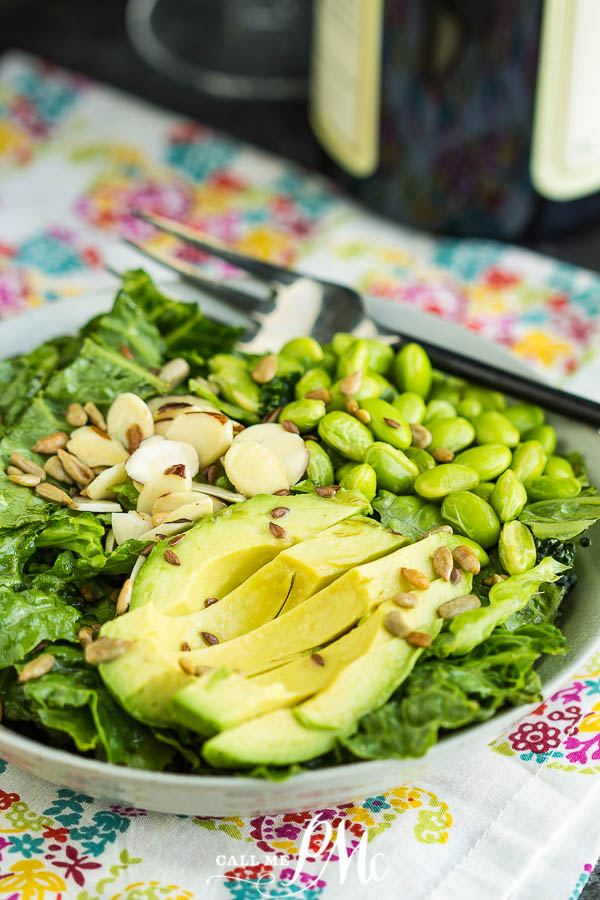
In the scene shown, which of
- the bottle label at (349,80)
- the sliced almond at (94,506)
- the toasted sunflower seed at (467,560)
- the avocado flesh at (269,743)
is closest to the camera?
the avocado flesh at (269,743)

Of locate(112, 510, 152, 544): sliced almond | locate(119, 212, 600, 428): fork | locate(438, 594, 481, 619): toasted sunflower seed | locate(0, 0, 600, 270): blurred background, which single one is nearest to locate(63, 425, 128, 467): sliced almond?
locate(112, 510, 152, 544): sliced almond

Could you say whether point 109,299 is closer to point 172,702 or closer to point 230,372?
point 230,372

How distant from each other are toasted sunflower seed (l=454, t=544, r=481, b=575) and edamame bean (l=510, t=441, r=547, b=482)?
207mm

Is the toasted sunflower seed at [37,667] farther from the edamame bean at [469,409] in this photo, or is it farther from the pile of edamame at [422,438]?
the edamame bean at [469,409]

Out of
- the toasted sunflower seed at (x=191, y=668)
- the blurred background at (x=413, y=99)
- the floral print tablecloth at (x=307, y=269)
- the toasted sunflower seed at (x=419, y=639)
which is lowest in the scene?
the floral print tablecloth at (x=307, y=269)

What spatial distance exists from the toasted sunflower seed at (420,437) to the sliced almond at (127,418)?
0.33m

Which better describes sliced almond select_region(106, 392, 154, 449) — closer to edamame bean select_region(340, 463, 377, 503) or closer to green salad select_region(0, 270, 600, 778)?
green salad select_region(0, 270, 600, 778)

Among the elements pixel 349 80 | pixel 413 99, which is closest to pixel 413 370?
pixel 413 99

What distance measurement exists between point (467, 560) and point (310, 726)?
0.29m

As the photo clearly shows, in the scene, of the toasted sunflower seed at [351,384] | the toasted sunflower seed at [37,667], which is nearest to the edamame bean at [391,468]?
the toasted sunflower seed at [351,384]

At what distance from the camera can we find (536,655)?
1083 mm

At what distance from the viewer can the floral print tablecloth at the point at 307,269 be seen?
1.08 meters

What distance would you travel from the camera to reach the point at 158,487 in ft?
4.04

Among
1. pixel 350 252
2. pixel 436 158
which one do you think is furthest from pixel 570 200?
pixel 350 252
